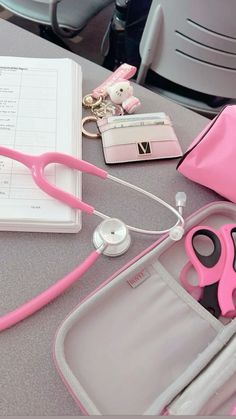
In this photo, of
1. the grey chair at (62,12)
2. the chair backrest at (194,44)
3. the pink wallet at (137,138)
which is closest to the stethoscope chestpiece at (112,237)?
the pink wallet at (137,138)

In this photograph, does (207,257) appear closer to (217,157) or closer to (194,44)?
(217,157)

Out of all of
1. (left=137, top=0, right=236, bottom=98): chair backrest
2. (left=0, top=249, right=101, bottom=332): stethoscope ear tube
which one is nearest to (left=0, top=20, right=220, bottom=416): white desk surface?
(left=0, top=249, right=101, bottom=332): stethoscope ear tube

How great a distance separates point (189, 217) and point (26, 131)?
0.26 meters

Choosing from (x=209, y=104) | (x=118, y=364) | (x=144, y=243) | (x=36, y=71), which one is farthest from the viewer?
(x=209, y=104)

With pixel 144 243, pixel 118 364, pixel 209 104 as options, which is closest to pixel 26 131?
pixel 144 243

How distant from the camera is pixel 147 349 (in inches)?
19.6

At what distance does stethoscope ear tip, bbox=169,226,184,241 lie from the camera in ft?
1.89

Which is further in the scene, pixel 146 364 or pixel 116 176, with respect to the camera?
pixel 116 176

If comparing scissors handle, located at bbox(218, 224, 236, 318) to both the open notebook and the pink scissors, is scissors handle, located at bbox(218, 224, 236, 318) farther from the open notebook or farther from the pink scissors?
the open notebook

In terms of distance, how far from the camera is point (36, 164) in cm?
60

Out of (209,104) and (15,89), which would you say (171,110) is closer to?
(15,89)

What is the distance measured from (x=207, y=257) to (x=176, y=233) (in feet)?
0.16

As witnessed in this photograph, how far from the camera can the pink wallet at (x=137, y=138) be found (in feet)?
2.15

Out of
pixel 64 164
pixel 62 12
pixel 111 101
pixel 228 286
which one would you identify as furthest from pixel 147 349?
pixel 62 12
